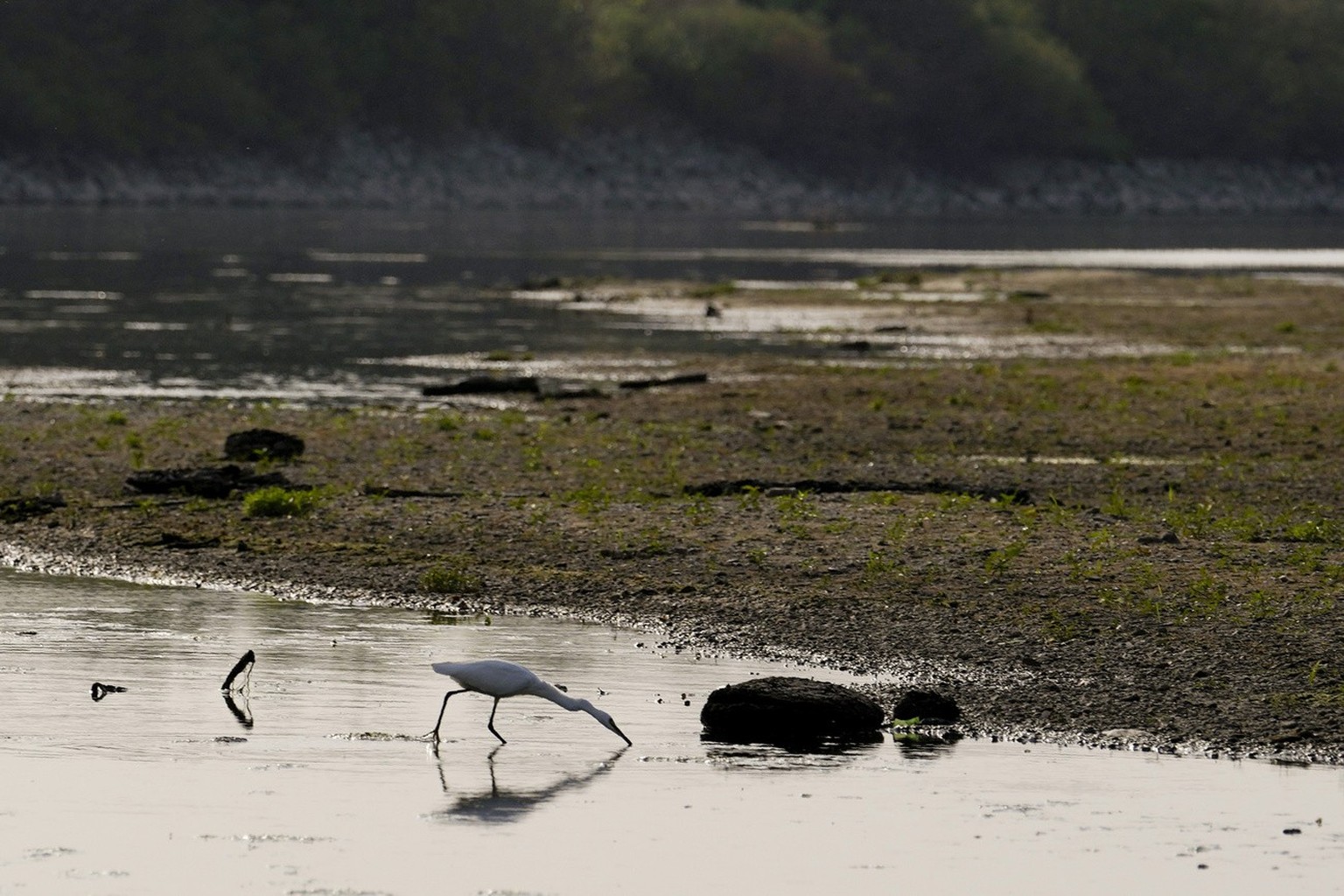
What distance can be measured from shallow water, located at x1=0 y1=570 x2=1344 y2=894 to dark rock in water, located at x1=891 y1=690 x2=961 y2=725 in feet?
1.42

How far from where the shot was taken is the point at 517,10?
188500 mm

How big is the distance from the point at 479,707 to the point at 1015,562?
552cm

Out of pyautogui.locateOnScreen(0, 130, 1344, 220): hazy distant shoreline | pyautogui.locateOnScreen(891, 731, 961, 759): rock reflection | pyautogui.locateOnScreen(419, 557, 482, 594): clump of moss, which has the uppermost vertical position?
pyautogui.locateOnScreen(0, 130, 1344, 220): hazy distant shoreline

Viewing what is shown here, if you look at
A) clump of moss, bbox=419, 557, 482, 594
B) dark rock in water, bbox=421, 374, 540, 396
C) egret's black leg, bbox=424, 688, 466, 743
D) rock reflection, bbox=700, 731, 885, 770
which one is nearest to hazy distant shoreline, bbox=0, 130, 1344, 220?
dark rock in water, bbox=421, 374, 540, 396

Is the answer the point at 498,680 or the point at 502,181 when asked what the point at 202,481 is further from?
the point at 502,181

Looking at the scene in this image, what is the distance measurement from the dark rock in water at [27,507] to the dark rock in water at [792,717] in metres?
9.86

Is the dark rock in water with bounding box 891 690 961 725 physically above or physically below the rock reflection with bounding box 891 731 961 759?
above

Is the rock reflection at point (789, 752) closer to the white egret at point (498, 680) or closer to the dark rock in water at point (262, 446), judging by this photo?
the white egret at point (498, 680)

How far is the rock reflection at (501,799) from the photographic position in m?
12.0

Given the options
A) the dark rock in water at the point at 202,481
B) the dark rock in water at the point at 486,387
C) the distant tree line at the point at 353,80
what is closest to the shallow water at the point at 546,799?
the dark rock in water at the point at 202,481

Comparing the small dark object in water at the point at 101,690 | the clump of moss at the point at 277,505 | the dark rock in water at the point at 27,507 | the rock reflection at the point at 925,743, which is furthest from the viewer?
the dark rock in water at the point at 27,507

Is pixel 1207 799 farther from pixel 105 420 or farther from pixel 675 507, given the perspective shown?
pixel 105 420

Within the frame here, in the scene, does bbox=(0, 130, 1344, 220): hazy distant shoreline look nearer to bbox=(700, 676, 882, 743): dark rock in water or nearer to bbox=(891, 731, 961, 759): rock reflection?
bbox=(700, 676, 882, 743): dark rock in water

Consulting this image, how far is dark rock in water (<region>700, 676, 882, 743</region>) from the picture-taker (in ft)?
44.7
